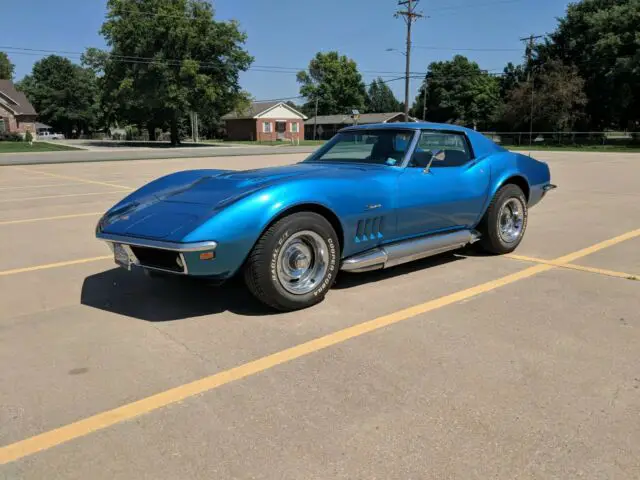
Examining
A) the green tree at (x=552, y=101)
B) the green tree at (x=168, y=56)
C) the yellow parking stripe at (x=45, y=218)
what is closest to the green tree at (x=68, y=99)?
the green tree at (x=168, y=56)

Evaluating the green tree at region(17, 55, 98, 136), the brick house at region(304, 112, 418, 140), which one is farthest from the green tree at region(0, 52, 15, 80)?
the brick house at region(304, 112, 418, 140)

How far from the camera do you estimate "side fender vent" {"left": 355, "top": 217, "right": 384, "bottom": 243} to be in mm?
4414

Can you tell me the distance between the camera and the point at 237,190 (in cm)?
401

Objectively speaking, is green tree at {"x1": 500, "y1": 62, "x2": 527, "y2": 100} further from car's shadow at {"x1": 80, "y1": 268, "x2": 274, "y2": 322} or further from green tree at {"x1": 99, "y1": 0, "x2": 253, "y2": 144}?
car's shadow at {"x1": 80, "y1": 268, "x2": 274, "y2": 322}

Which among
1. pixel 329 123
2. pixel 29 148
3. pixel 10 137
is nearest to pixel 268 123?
pixel 329 123

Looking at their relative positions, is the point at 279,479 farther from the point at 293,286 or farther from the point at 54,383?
the point at 293,286

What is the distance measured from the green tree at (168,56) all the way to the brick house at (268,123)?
61.8 ft

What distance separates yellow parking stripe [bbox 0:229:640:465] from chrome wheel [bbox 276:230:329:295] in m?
0.56

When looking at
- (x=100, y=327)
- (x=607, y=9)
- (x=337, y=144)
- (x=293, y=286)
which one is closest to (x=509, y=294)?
(x=293, y=286)

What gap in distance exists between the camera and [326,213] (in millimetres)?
4227

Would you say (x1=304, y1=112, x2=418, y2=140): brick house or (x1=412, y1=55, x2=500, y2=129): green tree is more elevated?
(x1=412, y1=55, x2=500, y2=129): green tree

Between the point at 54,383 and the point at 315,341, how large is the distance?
5.16 feet

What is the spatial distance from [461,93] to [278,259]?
89227mm

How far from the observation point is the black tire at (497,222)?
18.7 ft
